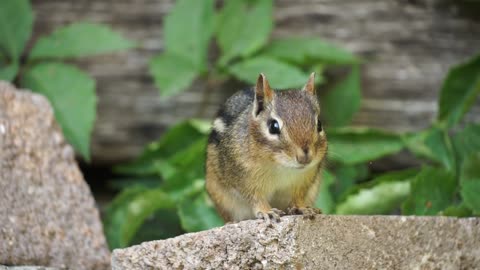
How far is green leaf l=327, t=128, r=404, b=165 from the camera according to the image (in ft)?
17.2

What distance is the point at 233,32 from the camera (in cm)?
555

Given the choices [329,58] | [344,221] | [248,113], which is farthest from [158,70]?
[344,221]

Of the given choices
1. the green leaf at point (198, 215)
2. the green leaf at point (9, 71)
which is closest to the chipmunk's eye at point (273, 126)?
the green leaf at point (198, 215)

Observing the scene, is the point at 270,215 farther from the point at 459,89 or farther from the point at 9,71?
the point at 9,71

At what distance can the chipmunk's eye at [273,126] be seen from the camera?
3.66m

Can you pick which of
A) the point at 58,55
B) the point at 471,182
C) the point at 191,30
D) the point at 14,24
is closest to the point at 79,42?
the point at 58,55

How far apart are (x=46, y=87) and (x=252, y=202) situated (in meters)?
1.87

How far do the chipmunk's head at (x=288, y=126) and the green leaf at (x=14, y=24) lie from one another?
6.86 feet

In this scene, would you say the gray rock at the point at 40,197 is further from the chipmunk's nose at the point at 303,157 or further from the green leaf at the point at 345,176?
the green leaf at the point at 345,176

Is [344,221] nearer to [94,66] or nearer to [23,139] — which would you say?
[23,139]

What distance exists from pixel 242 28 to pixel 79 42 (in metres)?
1.01

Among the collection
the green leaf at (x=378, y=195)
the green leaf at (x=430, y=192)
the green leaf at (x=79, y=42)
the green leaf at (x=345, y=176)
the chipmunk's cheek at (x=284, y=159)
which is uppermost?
the chipmunk's cheek at (x=284, y=159)

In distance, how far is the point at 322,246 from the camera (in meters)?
3.27

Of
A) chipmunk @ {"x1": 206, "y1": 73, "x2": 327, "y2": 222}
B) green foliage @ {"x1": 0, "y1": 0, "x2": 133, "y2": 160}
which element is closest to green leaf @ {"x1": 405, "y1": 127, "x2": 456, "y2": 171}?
chipmunk @ {"x1": 206, "y1": 73, "x2": 327, "y2": 222}
